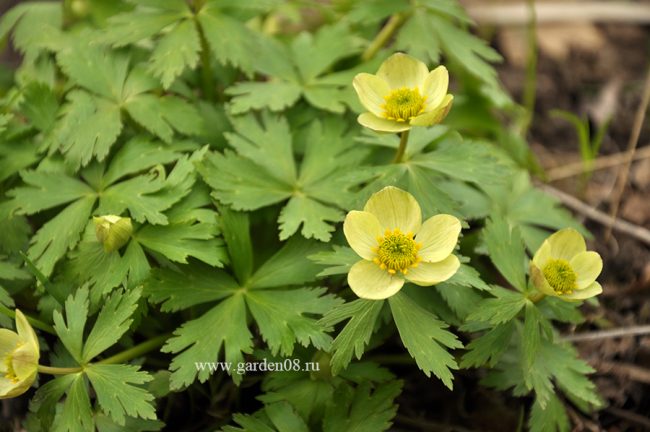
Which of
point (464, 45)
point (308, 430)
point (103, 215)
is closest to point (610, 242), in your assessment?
point (464, 45)

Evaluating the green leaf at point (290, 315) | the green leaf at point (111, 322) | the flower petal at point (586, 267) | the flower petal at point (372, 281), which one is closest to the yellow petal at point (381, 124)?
the flower petal at point (372, 281)

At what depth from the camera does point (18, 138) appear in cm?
244

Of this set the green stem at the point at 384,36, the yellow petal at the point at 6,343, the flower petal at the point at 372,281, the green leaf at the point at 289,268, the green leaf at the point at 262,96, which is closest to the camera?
the flower petal at the point at 372,281

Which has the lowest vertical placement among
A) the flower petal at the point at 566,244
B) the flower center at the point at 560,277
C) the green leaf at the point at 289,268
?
the green leaf at the point at 289,268

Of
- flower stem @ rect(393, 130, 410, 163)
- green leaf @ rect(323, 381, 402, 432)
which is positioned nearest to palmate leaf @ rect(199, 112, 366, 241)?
flower stem @ rect(393, 130, 410, 163)

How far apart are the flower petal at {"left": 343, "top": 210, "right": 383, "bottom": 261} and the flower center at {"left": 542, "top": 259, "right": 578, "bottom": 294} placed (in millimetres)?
528

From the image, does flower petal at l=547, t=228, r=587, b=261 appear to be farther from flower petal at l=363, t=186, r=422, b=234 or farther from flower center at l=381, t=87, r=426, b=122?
flower center at l=381, t=87, r=426, b=122

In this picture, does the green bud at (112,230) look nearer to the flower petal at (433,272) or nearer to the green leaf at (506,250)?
the flower petal at (433,272)

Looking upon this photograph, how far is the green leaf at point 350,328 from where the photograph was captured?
5.98ft

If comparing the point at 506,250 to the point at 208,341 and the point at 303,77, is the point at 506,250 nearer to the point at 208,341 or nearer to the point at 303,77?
the point at 208,341

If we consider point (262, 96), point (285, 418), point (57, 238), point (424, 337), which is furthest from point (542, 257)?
point (57, 238)

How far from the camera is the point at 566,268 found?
194 cm

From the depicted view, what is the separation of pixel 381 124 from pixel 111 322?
101 centimetres

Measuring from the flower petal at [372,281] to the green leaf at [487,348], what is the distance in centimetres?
37
